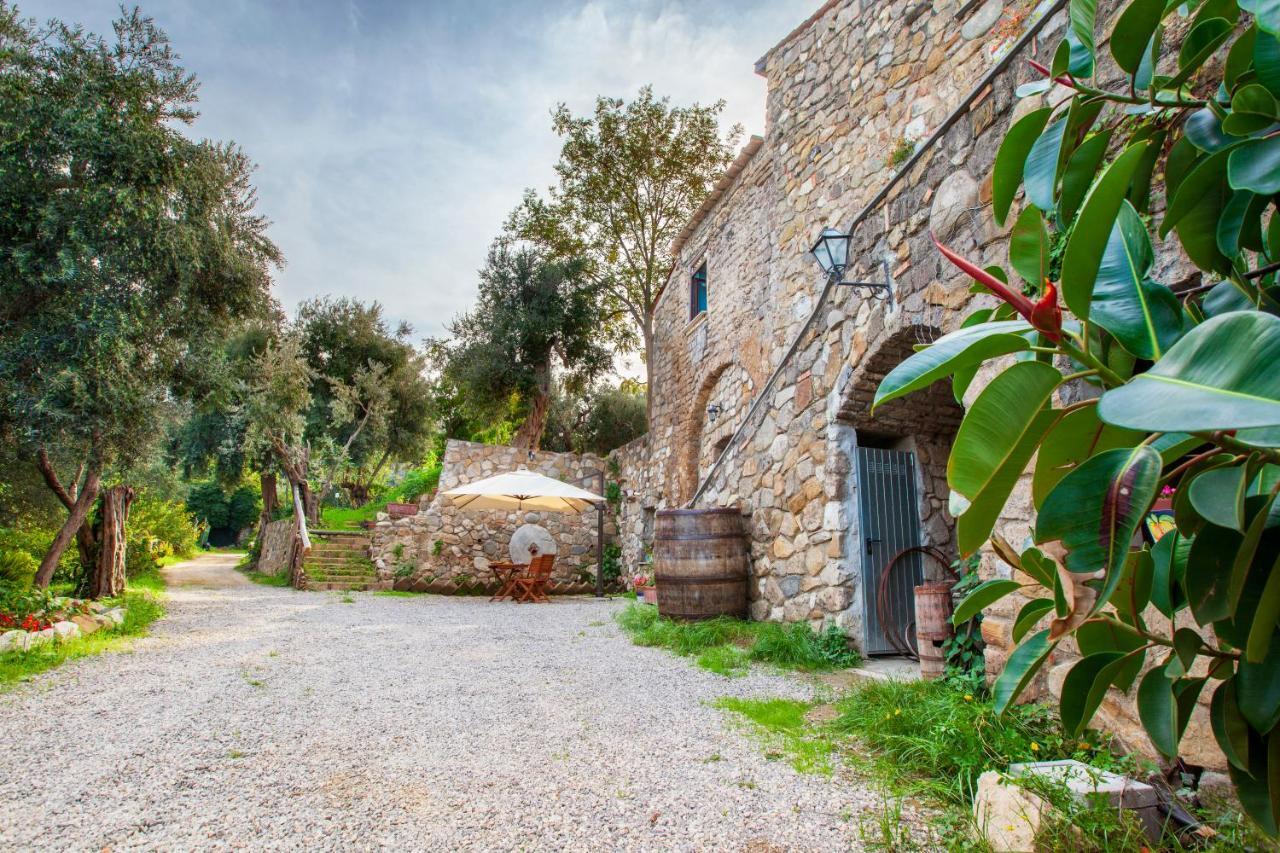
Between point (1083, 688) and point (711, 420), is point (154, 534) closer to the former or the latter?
point (711, 420)

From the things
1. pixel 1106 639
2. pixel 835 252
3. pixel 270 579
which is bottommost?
pixel 270 579

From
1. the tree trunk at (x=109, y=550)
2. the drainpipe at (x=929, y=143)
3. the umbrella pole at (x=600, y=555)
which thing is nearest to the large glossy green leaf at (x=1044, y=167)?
the drainpipe at (x=929, y=143)

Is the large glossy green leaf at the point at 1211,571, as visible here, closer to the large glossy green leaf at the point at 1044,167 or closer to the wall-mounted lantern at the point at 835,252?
the large glossy green leaf at the point at 1044,167

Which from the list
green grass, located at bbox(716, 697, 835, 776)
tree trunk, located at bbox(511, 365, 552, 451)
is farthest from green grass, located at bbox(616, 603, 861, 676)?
tree trunk, located at bbox(511, 365, 552, 451)

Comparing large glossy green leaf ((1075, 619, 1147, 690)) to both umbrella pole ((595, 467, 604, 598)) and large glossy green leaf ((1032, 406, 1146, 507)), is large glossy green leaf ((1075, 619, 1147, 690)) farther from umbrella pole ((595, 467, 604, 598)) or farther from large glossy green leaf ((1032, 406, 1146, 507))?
umbrella pole ((595, 467, 604, 598))

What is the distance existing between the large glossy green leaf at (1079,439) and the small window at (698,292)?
32.7 feet

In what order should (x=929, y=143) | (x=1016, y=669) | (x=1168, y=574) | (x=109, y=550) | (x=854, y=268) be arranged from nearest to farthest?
(x=1168, y=574) < (x=1016, y=669) < (x=929, y=143) < (x=854, y=268) < (x=109, y=550)

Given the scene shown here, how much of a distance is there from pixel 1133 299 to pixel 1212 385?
0.35 m

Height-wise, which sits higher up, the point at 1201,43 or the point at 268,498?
the point at 1201,43

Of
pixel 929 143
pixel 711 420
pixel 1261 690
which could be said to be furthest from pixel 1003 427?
pixel 711 420

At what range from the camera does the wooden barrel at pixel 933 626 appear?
325cm

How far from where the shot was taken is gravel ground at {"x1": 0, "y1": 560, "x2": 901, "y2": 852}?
74.7 inches

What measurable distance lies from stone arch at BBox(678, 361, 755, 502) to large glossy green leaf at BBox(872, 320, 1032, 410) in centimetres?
768

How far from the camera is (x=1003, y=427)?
2.47ft
